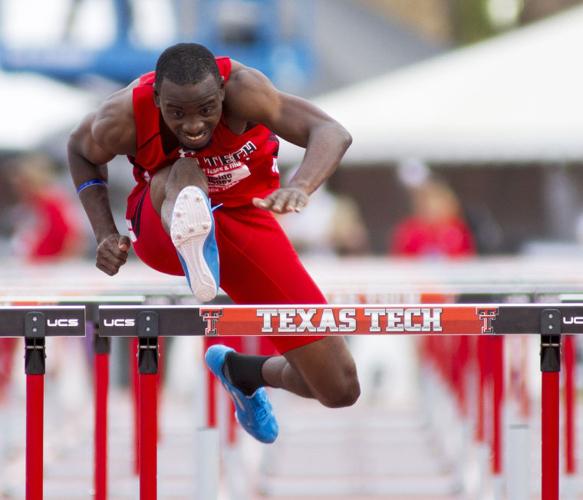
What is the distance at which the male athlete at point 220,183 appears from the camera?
4004 mm

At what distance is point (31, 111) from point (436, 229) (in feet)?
17.4

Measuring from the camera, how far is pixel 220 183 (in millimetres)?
4488

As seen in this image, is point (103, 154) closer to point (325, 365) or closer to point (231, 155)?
point (231, 155)

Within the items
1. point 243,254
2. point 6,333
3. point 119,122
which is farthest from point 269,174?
point 6,333

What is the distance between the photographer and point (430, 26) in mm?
27750

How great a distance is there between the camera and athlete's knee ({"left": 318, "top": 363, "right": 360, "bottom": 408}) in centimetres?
457

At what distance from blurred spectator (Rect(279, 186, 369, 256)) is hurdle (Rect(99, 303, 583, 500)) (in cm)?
751

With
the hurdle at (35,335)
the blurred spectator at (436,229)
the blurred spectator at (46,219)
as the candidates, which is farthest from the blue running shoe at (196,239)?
the blurred spectator at (46,219)

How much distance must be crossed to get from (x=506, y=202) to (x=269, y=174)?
394 inches

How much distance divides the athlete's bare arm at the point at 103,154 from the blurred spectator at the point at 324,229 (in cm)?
671

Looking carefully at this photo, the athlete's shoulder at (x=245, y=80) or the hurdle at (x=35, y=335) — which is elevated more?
the athlete's shoulder at (x=245, y=80)

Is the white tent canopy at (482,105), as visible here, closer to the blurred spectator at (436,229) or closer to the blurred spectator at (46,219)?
the blurred spectator at (436,229)

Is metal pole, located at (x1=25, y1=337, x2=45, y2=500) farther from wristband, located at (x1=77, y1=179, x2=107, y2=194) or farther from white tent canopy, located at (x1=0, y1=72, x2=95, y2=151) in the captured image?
white tent canopy, located at (x1=0, y1=72, x2=95, y2=151)

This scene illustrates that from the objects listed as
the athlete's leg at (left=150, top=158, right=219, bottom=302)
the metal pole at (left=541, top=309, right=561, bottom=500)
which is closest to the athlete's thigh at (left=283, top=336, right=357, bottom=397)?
the athlete's leg at (left=150, top=158, right=219, bottom=302)
